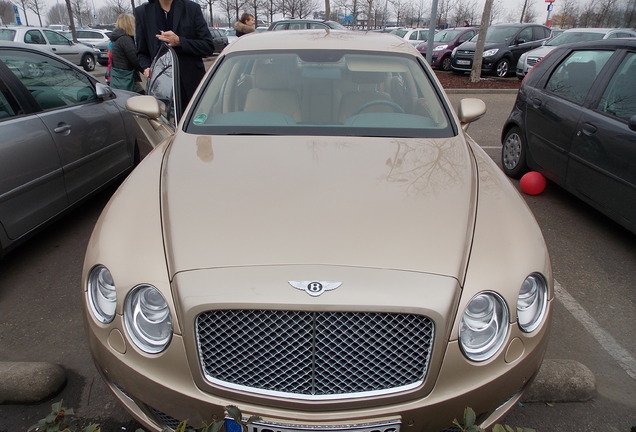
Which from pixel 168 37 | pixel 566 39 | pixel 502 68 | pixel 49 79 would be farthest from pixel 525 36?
pixel 49 79

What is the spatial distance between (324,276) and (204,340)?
1.53ft

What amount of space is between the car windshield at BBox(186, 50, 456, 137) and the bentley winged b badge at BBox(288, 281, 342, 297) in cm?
129

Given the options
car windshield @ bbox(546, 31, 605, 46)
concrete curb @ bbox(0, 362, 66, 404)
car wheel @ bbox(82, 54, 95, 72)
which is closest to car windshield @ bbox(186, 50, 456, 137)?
concrete curb @ bbox(0, 362, 66, 404)

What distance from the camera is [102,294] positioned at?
1.82 m

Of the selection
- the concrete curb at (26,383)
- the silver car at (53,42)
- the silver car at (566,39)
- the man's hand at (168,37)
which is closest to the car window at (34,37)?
the silver car at (53,42)

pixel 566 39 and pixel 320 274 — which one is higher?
pixel 320 274

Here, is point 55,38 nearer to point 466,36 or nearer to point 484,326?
point 466,36

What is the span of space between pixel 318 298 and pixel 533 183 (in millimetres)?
4062

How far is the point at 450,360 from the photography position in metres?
1.62

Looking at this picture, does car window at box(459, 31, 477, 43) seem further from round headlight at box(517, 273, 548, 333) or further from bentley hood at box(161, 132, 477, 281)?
round headlight at box(517, 273, 548, 333)

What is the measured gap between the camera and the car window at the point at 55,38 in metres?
17.0

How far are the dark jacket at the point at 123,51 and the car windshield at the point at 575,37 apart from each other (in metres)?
11.2

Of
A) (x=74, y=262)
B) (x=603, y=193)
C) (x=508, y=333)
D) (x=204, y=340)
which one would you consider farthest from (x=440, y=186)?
(x=74, y=262)

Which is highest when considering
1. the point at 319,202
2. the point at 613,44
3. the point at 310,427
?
the point at 613,44
